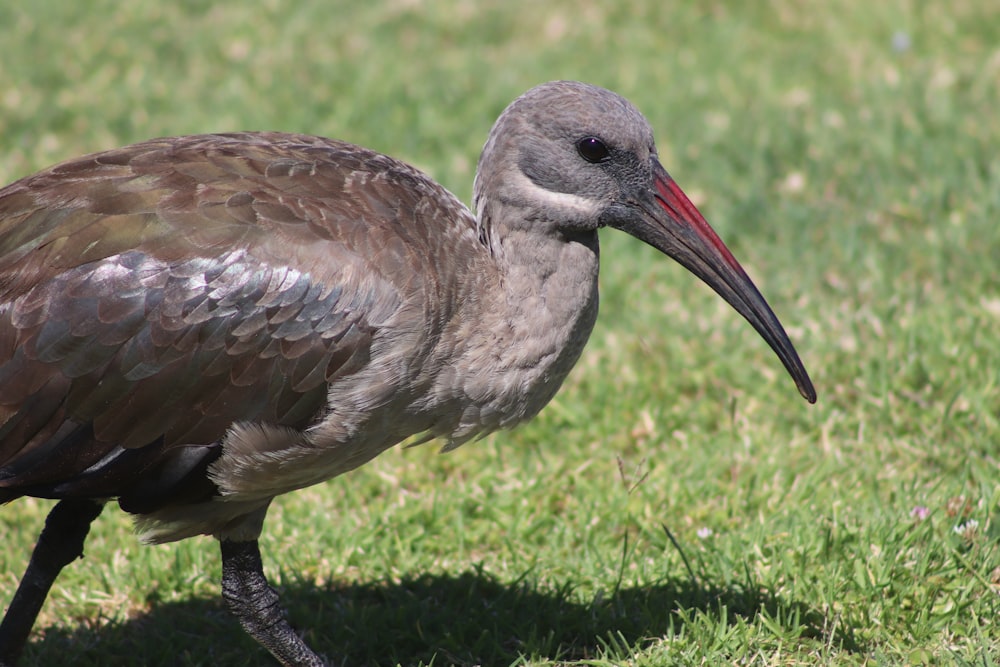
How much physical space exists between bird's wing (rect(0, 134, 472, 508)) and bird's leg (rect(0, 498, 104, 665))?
356 millimetres

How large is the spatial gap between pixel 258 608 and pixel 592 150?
1854 mm

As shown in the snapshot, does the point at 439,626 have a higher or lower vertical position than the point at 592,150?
lower

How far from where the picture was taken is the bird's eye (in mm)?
4188

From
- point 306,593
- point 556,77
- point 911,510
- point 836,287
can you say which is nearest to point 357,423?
point 306,593

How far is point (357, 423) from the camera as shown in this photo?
3912 mm

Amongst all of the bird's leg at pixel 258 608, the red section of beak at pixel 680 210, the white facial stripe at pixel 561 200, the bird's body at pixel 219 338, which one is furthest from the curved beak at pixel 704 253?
→ the bird's leg at pixel 258 608

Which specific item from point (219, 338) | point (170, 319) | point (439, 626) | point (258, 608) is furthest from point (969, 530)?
point (170, 319)

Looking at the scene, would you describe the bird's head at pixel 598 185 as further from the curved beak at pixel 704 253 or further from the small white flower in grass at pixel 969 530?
the small white flower in grass at pixel 969 530

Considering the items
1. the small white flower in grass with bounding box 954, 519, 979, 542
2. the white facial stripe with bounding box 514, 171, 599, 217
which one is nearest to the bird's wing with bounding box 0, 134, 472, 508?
the white facial stripe with bounding box 514, 171, 599, 217

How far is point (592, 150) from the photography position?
165 inches

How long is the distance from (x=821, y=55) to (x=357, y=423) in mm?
6204

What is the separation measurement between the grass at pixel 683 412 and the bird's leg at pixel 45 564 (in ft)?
0.72

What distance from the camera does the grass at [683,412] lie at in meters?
4.46

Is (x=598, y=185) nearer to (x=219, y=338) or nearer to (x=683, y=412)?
(x=219, y=338)
